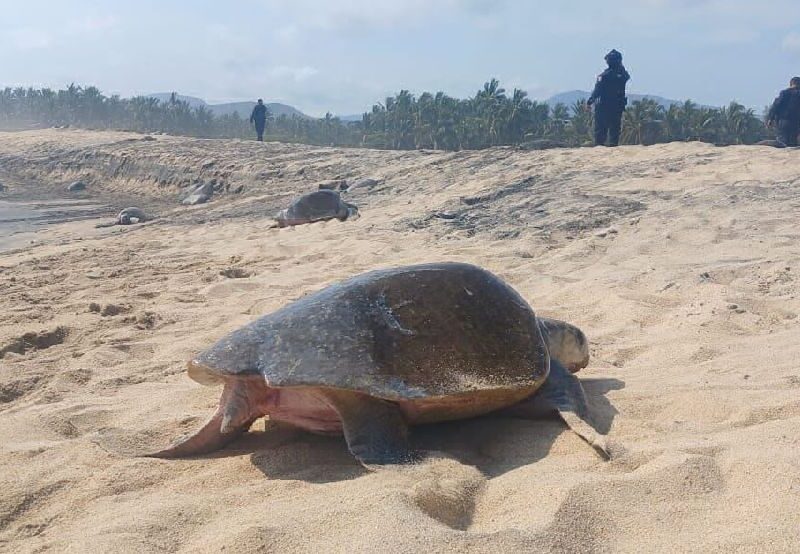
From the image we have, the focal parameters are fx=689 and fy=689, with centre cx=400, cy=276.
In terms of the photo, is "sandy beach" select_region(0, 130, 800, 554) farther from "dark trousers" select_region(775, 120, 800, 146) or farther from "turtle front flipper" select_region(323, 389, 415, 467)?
"dark trousers" select_region(775, 120, 800, 146)

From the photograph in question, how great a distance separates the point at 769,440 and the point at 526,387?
0.84 metres

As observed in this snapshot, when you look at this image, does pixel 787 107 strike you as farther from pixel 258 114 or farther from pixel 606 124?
pixel 258 114

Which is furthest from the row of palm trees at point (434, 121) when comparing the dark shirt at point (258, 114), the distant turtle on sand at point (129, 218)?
the distant turtle on sand at point (129, 218)

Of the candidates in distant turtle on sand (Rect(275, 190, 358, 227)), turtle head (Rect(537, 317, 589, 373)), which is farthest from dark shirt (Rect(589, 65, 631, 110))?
turtle head (Rect(537, 317, 589, 373))

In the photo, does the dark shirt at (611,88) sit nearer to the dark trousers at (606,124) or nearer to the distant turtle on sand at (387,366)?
the dark trousers at (606,124)

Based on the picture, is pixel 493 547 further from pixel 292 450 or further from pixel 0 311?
pixel 0 311

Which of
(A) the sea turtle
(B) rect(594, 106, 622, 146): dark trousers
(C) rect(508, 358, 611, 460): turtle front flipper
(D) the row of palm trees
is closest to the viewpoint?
(C) rect(508, 358, 611, 460): turtle front flipper

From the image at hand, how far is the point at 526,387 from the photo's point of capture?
2.66 metres

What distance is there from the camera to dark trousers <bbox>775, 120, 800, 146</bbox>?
401 inches

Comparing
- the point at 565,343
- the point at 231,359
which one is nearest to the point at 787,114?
the point at 565,343

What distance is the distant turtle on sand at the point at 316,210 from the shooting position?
9211 mm

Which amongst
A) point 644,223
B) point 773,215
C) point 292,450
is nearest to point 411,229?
point 644,223

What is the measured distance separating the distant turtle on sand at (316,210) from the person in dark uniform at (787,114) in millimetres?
6456

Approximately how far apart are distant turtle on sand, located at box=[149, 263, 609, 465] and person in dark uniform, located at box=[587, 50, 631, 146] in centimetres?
868
